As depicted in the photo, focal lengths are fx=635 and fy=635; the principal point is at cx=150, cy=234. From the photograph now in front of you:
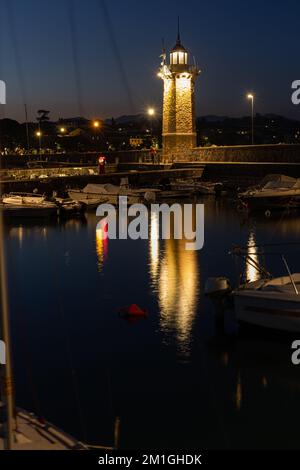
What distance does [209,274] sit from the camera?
18641 millimetres

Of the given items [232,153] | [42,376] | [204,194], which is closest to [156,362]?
[42,376]

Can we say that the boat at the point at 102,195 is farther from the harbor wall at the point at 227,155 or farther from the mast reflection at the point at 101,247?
the harbor wall at the point at 227,155

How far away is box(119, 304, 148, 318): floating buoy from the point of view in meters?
14.3

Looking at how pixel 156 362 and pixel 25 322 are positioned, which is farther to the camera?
pixel 25 322

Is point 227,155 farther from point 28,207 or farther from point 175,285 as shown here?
point 175,285

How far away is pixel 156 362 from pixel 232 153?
1601 inches

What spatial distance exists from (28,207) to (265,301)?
76.2 ft

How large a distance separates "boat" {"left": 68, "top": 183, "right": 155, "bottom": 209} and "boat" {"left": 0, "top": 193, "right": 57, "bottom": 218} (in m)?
3.64

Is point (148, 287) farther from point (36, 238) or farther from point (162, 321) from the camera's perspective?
point (36, 238)

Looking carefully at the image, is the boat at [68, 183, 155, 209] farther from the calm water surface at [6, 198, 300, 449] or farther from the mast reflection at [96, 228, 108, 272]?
the calm water surface at [6, 198, 300, 449]

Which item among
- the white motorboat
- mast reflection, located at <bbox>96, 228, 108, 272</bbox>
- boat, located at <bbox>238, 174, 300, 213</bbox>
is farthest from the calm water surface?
boat, located at <bbox>238, 174, 300, 213</bbox>

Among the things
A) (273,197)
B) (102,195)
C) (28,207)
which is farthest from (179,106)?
(28,207)

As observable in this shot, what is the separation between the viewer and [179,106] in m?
52.2

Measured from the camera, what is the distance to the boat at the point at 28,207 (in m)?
32.7
